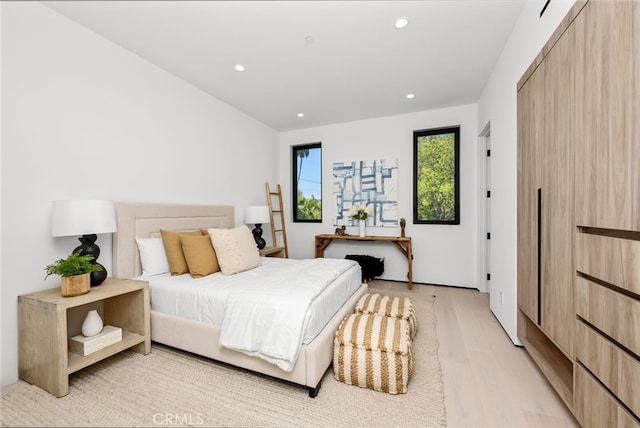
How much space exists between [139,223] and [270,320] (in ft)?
5.38

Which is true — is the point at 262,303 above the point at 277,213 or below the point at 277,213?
below

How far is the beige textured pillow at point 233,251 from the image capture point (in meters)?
2.37

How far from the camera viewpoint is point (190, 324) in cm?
191

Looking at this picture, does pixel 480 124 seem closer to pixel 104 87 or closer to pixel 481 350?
pixel 481 350

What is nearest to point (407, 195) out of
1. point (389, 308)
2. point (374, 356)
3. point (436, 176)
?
point (436, 176)

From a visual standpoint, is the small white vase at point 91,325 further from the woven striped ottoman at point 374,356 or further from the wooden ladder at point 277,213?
the wooden ladder at point 277,213

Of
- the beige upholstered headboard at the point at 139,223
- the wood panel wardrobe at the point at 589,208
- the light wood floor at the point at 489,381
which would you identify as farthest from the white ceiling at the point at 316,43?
the light wood floor at the point at 489,381

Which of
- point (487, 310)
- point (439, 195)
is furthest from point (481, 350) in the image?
point (439, 195)

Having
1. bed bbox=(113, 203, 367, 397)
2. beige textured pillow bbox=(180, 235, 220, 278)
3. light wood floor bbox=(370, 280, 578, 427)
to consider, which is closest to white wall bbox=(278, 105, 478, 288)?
light wood floor bbox=(370, 280, 578, 427)

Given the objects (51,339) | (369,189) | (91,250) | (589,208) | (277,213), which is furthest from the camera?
(277,213)

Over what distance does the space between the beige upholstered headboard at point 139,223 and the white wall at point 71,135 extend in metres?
0.09

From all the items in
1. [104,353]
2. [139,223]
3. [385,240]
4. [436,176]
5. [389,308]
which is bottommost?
[104,353]

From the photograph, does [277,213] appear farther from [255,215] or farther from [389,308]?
[389,308]

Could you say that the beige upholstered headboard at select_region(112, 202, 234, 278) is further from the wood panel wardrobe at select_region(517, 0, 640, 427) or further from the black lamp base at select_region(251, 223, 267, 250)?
the wood panel wardrobe at select_region(517, 0, 640, 427)
